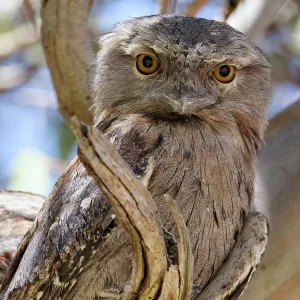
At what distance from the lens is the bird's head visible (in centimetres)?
323

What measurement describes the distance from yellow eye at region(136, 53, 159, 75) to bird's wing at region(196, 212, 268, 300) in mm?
888

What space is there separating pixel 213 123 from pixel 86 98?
45.9 inches

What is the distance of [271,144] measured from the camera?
14.8 ft

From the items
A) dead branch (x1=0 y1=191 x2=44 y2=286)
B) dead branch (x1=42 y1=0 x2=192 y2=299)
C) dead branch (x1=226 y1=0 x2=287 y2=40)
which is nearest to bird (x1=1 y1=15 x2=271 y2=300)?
dead branch (x1=42 y1=0 x2=192 y2=299)

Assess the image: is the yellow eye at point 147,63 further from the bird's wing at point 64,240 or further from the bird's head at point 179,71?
the bird's wing at point 64,240

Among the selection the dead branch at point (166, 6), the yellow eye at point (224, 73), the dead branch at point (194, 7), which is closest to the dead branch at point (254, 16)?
the dead branch at point (166, 6)

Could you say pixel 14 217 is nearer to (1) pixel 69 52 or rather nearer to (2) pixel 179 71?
(1) pixel 69 52

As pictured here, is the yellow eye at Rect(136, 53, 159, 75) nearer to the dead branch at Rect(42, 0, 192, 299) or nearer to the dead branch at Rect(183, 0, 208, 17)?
the dead branch at Rect(42, 0, 192, 299)

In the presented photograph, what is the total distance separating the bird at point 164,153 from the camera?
2.99m

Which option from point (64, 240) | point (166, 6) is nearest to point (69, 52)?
point (166, 6)

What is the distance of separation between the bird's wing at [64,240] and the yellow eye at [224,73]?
A: 0.80m

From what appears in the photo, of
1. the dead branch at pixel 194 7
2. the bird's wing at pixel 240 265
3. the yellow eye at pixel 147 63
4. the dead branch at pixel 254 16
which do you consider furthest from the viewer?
the dead branch at pixel 194 7

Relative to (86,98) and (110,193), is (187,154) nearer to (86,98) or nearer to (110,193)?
(110,193)

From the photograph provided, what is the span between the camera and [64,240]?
2.96 m
